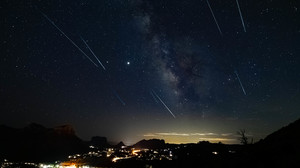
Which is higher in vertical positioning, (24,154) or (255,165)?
(255,165)

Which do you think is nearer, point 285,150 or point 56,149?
point 285,150

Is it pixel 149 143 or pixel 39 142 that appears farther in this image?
pixel 149 143

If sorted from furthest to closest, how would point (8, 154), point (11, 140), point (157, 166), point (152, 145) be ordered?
point (152, 145) → point (11, 140) → point (8, 154) → point (157, 166)

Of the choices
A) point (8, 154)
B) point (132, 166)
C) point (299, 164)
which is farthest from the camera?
point (8, 154)

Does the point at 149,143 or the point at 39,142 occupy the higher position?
the point at 149,143

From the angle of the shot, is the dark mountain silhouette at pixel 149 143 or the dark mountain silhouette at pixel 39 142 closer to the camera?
the dark mountain silhouette at pixel 39 142

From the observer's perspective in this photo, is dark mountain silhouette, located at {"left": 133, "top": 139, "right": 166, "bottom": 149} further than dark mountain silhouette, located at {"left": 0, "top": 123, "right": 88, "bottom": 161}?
Yes

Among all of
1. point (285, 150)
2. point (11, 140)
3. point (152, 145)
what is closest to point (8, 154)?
point (11, 140)

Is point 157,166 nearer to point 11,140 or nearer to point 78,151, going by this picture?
point 78,151
